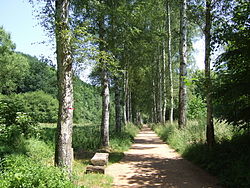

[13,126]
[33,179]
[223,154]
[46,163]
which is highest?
[13,126]

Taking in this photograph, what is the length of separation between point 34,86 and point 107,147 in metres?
52.1

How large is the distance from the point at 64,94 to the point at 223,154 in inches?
209

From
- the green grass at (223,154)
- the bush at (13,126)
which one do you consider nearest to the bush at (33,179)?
the bush at (13,126)

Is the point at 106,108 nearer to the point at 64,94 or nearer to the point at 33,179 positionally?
the point at 64,94

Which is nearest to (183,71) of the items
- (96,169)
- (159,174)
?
(159,174)

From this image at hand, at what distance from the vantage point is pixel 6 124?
8.91 m

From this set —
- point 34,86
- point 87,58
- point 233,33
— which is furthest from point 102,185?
point 34,86

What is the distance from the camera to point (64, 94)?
234 inches

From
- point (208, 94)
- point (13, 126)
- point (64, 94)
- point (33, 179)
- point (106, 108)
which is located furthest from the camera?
point (106, 108)

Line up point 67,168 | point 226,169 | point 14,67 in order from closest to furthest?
point 67,168, point 226,169, point 14,67

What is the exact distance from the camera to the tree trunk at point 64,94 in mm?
5809

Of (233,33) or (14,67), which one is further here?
(14,67)

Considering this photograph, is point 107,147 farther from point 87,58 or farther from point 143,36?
point 143,36

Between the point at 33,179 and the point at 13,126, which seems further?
the point at 13,126
